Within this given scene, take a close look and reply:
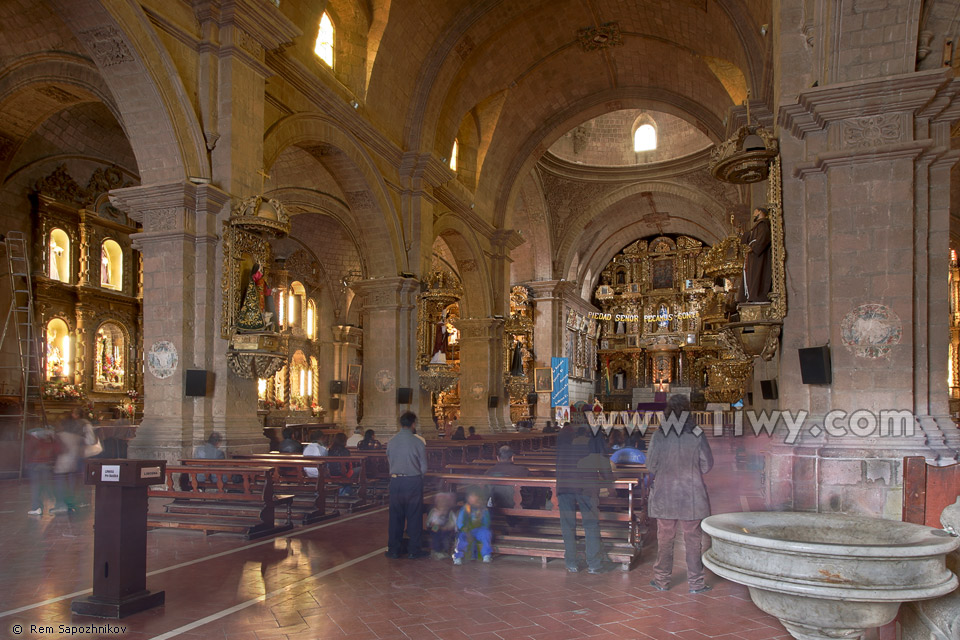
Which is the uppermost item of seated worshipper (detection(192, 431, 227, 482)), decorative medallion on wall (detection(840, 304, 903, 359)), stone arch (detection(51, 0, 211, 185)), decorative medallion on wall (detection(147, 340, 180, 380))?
stone arch (detection(51, 0, 211, 185))

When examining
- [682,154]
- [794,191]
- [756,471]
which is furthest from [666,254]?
[794,191]

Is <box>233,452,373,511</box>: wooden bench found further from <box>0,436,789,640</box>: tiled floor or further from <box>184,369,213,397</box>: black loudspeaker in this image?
<box>0,436,789,640</box>: tiled floor

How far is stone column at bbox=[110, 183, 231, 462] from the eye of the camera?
10359mm

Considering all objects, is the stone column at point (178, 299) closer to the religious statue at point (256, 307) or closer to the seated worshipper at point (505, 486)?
the religious statue at point (256, 307)

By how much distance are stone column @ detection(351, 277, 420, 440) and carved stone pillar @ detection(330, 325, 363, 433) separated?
8.50m

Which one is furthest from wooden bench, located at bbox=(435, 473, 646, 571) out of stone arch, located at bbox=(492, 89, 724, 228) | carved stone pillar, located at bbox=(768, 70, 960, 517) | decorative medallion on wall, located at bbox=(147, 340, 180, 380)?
stone arch, located at bbox=(492, 89, 724, 228)

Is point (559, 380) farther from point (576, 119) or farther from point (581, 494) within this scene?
point (581, 494)

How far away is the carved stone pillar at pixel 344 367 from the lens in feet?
84.8

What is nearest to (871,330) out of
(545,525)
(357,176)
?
(545,525)

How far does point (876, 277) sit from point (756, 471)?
322 inches

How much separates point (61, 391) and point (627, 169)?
23.3 m

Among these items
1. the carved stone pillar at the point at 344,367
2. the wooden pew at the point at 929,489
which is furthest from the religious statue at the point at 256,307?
the carved stone pillar at the point at 344,367

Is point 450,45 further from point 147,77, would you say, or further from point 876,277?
point 876,277

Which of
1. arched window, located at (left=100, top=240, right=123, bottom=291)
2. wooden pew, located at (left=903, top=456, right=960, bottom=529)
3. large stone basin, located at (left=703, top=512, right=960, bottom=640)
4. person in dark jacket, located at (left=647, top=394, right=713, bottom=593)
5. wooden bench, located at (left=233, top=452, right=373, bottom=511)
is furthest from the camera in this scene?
arched window, located at (left=100, top=240, right=123, bottom=291)
